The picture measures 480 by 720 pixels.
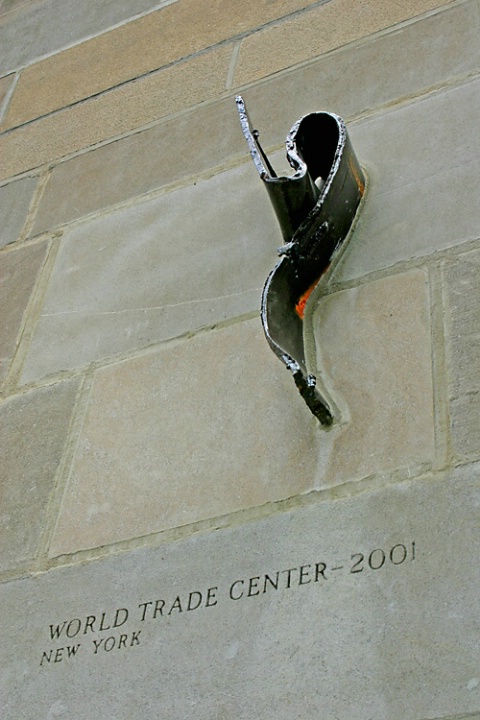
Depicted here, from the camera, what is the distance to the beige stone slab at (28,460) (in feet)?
5.74

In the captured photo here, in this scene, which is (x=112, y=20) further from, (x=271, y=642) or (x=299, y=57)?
(x=271, y=642)

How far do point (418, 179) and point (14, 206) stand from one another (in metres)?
1.00

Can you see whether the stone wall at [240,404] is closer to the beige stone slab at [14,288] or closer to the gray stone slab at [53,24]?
the beige stone slab at [14,288]

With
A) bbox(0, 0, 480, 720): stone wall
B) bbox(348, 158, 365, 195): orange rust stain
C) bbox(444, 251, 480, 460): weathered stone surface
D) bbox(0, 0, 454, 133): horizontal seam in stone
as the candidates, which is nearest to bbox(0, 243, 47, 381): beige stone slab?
bbox(0, 0, 480, 720): stone wall

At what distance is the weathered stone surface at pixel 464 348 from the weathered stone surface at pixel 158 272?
1.17ft

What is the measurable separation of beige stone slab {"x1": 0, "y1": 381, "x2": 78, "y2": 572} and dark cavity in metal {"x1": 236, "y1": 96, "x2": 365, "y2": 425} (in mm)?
452

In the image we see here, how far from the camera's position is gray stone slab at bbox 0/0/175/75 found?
9.04 feet

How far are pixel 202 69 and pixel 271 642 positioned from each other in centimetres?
141

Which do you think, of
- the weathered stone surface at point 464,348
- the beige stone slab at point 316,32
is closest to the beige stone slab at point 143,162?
the beige stone slab at point 316,32

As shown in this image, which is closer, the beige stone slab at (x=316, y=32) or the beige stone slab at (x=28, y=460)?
the beige stone slab at (x=28, y=460)

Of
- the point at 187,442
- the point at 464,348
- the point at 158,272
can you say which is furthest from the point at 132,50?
the point at 464,348

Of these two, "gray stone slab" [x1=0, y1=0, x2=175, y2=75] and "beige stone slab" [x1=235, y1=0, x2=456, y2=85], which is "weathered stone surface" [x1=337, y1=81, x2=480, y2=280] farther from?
"gray stone slab" [x1=0, y1=0, x2=175, y2=75]

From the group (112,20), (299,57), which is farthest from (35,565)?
(112,20)

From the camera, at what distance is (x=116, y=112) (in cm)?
246
